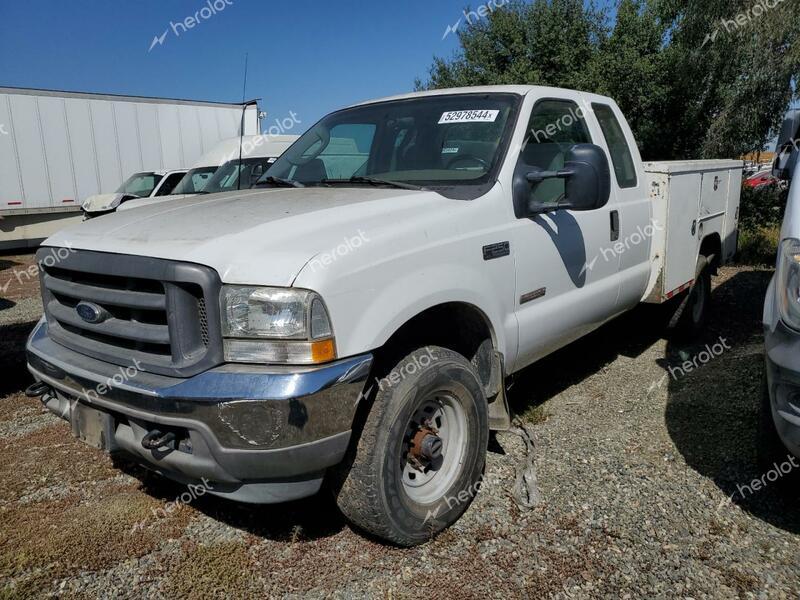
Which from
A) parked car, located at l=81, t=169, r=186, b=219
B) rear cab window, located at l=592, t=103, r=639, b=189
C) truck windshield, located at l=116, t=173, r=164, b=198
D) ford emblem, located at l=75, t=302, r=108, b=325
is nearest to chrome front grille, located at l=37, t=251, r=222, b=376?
ford emblem, located at l=75, t=302, r=108, b=325

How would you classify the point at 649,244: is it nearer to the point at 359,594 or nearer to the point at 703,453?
the point at 703,453

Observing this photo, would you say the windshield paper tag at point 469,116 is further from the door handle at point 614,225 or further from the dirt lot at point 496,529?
the dirt lot at point 496,529

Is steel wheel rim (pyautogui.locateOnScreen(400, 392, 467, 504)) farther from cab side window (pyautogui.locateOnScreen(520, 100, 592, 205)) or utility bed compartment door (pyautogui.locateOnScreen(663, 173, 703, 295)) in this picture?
utility bed compartment door (pyautogui.locateOnScreen(663, 173, 703, 295))

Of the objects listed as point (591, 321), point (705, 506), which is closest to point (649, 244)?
point (591, 321)

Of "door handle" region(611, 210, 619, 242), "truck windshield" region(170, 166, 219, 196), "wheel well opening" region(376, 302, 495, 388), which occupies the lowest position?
"wheel well opening" region(376, 302, 495, 388)

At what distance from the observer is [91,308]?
268cm

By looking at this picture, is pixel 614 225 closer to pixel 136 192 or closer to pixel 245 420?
pixel 245 420

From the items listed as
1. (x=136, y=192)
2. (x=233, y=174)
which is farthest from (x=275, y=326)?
(x=136, y=192)

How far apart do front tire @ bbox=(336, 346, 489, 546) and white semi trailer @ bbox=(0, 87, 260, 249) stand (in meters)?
11.8

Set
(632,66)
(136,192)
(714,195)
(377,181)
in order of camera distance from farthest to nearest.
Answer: (632,66) → (136,192) → (714,195) → (377,181)

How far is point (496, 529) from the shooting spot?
119 inches

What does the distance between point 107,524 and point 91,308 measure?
1.14 metres

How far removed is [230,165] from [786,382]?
8680 millimetres

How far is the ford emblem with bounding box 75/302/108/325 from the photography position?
8.75ft
